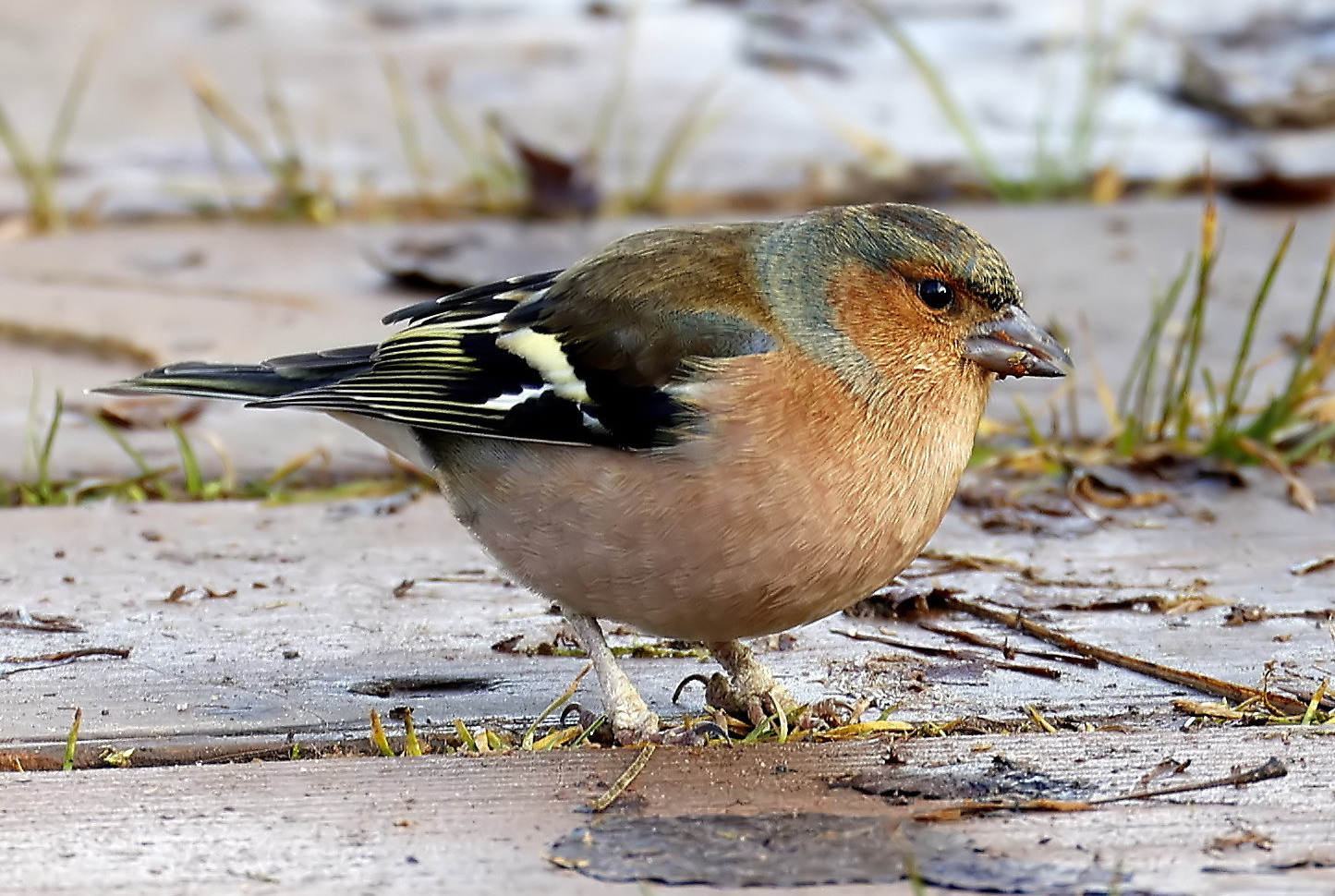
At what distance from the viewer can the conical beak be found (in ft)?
9.67

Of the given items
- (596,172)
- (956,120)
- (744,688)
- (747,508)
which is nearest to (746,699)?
(744,688)

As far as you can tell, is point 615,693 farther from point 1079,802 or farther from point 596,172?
point 596,172

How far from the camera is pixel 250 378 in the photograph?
10.8 feet

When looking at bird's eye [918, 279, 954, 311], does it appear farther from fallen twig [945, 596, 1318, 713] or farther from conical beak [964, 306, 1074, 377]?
fallen twig [945, 596, 1318, 713]

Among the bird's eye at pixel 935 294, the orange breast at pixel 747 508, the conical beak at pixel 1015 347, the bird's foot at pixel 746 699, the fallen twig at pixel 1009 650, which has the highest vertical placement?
the bird's eye at pixel 935 294

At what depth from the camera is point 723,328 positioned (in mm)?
2855

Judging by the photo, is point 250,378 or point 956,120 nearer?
point 250,378

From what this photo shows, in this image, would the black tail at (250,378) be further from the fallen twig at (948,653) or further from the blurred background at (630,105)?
the blurred background at (630,105)

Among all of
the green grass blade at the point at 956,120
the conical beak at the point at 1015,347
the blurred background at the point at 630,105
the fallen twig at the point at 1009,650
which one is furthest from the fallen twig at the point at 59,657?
the green grass blade at the point at 956,120

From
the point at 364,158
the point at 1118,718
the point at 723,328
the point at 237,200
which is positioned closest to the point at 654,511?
the point at 723,328

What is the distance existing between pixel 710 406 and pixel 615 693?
46 cm

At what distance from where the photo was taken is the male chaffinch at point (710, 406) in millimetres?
2652

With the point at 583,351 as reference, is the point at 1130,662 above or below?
below

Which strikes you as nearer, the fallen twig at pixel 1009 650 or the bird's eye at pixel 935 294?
the fallen twig at pixel 1009 650
